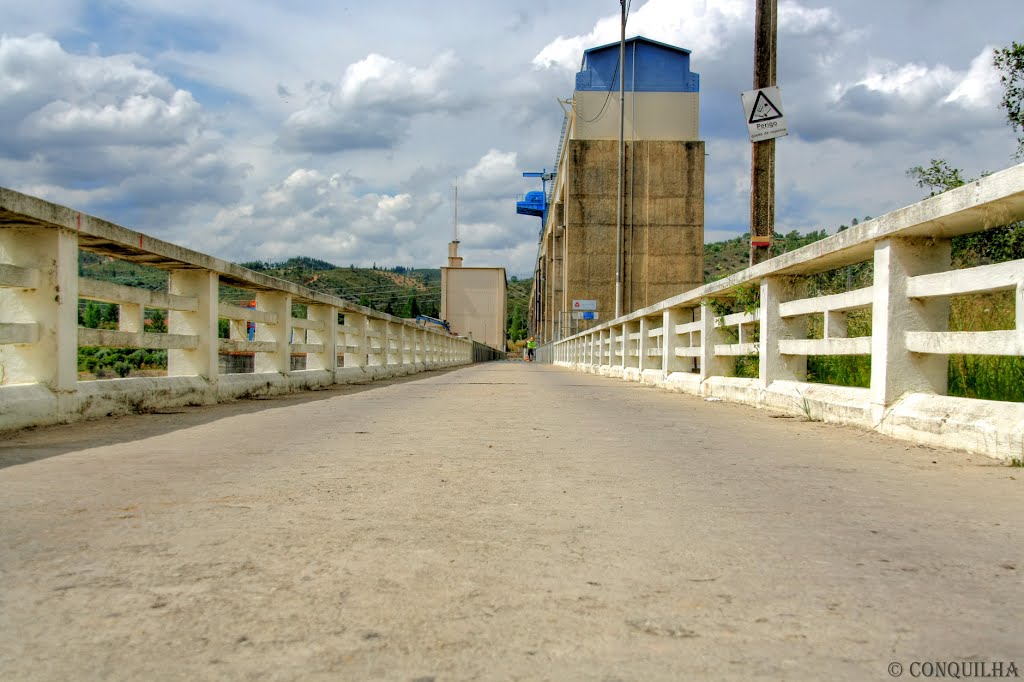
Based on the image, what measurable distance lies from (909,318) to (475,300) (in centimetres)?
7104

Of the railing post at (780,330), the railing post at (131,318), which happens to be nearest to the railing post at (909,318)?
the railing post at (780,330)

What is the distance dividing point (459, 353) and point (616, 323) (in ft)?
67.9

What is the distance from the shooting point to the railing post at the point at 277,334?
11.1 m

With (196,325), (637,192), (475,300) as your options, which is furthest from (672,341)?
(475,300)

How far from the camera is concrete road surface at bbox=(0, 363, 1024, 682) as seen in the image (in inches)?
69.9

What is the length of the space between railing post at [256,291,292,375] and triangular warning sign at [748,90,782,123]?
264 inches

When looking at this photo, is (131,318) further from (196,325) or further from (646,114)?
(646,114)

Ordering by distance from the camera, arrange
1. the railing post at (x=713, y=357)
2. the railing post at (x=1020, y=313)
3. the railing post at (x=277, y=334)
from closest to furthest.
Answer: the railing post at (x=1020, y=313)
the railing post at (x=713, y=357)
the railing post at (x=277, y=334)

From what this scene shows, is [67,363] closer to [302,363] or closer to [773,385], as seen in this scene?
[773,385]

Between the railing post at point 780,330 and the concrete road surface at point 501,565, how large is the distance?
11.4ft

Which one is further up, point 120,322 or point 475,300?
point 475,300

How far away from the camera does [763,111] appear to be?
34.3 feet

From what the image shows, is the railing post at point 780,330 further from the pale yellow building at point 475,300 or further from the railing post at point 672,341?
the pale yellow building at point 475,300

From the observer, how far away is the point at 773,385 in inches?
324
